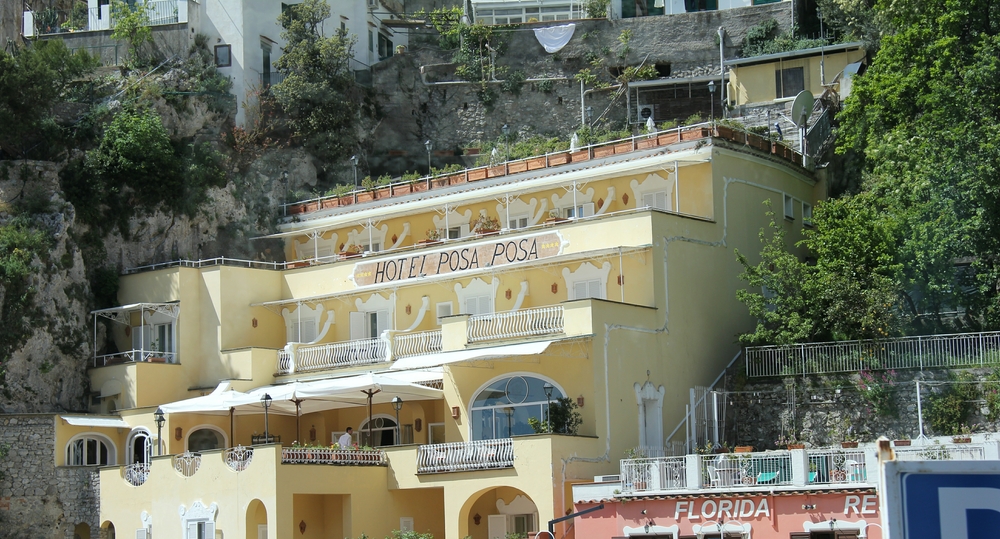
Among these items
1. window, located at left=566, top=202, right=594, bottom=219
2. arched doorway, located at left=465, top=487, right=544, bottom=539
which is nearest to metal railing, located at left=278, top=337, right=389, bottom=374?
→ arched doorway, located at left=465, top=487, right=544, bottom=539

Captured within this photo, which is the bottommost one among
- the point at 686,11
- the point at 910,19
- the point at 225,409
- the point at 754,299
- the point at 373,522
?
the point at 373,522

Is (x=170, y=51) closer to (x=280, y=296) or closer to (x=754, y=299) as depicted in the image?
(x=280, y=296)

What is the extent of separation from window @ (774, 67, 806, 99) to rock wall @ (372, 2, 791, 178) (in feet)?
13.5

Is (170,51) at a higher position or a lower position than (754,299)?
higher

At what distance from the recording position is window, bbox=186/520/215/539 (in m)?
33.4

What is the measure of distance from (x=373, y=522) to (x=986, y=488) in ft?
89.4

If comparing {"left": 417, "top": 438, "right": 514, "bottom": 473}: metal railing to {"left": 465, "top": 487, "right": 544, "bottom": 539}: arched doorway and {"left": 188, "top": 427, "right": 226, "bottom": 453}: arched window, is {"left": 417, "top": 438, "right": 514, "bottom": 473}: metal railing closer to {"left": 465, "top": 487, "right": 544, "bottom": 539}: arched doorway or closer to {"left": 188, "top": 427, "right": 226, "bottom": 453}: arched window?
{"left": 465, "top": 487, "right": 544, "bottom": 539}: arched doorway

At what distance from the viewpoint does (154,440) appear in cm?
3881

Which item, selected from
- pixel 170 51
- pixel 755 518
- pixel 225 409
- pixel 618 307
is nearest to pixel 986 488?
pixel 755 518

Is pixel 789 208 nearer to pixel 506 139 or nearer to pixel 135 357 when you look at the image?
pixel 506 139

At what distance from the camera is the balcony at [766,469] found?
27.3m

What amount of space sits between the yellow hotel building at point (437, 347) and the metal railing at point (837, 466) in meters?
5.95

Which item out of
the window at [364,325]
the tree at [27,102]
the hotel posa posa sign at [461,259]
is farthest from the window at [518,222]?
the tree at [27,102]

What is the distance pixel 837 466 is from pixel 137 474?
18.8m
